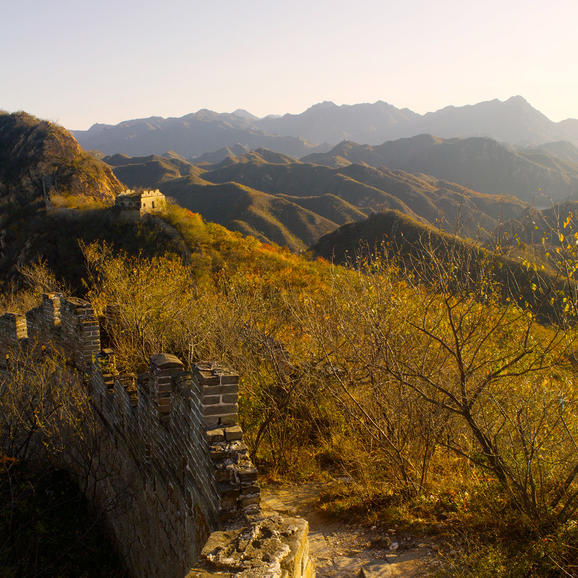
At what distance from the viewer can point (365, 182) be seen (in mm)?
102500

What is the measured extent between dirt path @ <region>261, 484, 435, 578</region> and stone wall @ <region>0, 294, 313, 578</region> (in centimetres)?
115

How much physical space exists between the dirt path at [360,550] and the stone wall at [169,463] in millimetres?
1146

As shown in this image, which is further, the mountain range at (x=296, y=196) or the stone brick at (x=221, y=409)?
the mountain range at (x=296, y=196)

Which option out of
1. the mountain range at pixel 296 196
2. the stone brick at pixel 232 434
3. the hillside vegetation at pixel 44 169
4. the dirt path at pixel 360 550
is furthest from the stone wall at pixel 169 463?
the mountain range at pixel 296 196

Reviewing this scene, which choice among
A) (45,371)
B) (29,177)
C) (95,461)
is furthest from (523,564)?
(29,177)

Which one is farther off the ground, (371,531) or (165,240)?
(165,240)

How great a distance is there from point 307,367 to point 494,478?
2731 millimetres

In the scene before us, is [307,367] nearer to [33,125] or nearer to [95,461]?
[95,461]

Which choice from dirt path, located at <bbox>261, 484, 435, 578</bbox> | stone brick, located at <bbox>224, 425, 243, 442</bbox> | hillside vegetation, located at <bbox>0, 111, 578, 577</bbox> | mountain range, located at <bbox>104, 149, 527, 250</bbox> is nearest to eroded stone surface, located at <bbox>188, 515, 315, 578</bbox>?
stone brick, located at <bbox>224, 425, 243, 442</bbox>

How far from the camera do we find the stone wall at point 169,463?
326cm

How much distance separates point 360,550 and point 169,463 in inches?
79.3

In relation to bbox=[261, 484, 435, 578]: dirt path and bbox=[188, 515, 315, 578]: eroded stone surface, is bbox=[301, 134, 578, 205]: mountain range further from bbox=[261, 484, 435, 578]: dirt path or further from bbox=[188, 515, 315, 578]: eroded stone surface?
bbox=[188, 515, 315, 578]: eroded stone surface

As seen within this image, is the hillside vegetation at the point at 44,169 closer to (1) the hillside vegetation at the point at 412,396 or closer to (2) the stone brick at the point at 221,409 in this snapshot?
(1) the hillside vegetation at the point at 412,396

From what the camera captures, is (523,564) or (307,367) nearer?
(523,564)
